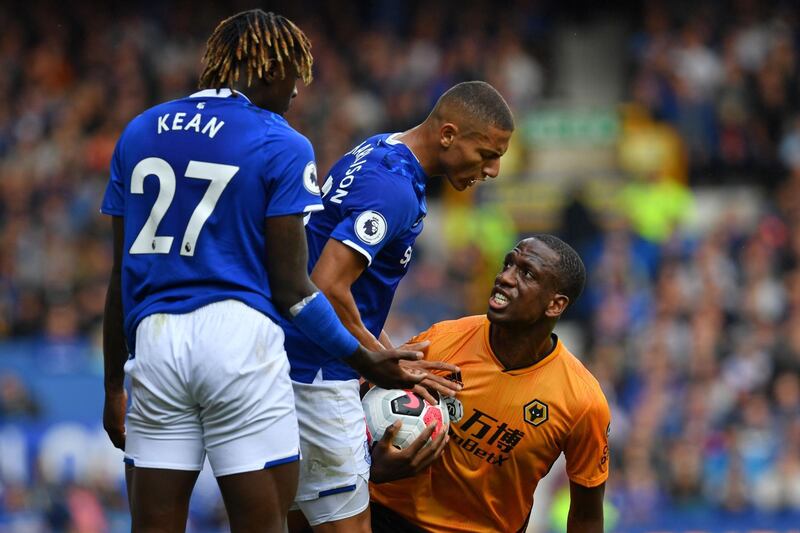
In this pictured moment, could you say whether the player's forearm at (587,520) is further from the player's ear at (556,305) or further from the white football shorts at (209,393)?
the white football shorts at (209,393)

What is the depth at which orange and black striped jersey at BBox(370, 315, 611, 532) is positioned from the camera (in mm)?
5734

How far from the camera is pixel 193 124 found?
4461 millimetres

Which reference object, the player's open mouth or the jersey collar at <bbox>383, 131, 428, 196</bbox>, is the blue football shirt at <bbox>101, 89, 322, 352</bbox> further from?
the player's open mouth

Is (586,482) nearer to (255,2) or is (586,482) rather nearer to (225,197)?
(225,197)

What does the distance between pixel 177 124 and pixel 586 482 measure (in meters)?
2.48

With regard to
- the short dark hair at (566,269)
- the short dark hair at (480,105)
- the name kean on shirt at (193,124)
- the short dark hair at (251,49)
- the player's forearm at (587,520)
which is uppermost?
the short dark hair at (251,49)

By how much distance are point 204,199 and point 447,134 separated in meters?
1.37

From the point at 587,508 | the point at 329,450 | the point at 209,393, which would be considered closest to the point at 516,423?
the point at 587,508

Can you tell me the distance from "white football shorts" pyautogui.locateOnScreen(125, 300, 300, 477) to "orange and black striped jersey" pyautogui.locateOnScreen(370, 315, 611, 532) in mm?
1525

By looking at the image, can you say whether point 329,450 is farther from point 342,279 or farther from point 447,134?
point 447,134

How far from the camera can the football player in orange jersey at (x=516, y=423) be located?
5715 millimetres

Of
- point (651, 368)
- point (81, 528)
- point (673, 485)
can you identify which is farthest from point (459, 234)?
point (81, 528)

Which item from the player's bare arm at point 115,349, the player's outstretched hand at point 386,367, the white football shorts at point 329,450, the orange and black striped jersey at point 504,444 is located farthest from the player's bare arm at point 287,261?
the orange and black striped jersey at point 504,444

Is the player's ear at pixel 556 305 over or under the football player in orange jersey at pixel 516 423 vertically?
over
